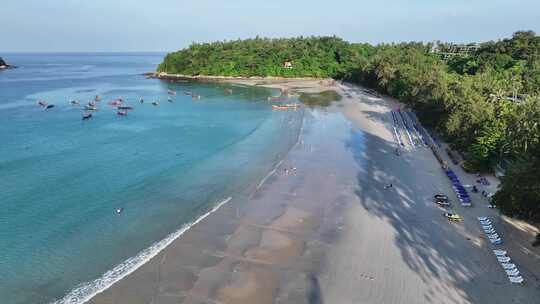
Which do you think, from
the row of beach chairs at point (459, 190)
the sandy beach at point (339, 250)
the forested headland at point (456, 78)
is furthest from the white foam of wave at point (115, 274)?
the forested headland at point (456, 78)

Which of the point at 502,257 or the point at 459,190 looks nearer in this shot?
the point at 502,257

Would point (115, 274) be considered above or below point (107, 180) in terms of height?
below

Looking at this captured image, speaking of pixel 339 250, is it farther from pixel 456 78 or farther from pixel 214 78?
pixel 214 78

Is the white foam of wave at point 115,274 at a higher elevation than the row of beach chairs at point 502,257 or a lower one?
lower

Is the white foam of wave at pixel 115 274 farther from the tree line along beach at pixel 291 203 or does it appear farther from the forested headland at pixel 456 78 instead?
the forested headland at pixel 456 78

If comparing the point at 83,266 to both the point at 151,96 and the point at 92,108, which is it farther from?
the point at 151,96

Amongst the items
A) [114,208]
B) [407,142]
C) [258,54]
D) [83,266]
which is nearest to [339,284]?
[83,266]

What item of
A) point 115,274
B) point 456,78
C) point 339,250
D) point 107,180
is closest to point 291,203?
point 339,250
